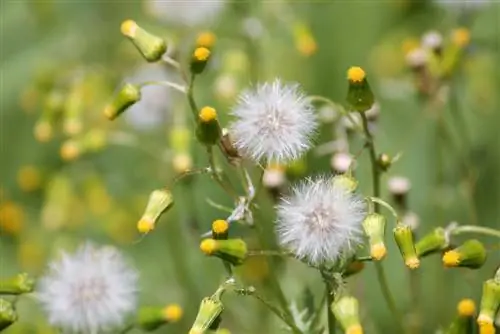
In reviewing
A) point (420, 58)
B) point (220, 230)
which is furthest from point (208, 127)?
point (420, 58)

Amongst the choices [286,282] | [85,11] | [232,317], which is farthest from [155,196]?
[85,11]

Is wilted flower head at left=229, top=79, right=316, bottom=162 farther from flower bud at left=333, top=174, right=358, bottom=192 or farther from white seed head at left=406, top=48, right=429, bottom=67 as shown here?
white seed head at left=406, top=48, right=429, bottom=67

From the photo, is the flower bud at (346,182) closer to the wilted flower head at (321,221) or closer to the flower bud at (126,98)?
the wilted flower head at (321,221)

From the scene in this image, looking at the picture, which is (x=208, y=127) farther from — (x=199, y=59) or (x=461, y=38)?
(x=461, y=38)

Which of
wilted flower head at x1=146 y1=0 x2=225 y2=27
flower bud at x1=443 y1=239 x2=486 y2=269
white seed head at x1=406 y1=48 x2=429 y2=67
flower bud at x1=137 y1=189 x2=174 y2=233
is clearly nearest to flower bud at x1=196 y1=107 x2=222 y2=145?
flower bud at x1=137 y1=189 x2=174 y2=233

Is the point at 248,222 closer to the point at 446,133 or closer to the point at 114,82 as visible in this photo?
the point at 446,133

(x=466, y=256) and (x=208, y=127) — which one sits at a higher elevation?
(x=208, y=127)
